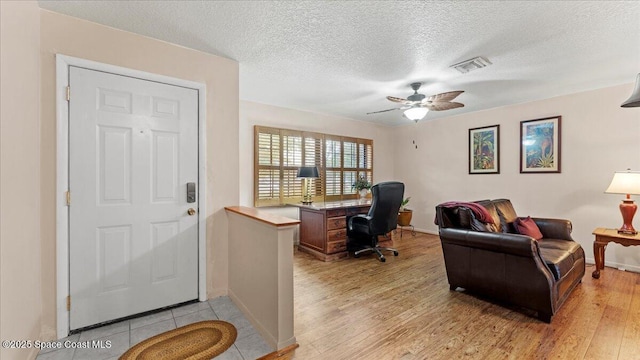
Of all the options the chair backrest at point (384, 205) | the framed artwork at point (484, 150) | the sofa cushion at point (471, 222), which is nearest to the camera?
the sofa cushion at point (471, 222)

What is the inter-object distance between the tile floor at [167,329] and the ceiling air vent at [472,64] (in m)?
3.17

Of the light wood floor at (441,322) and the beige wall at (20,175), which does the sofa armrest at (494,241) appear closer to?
the light wood floor at (441,322)

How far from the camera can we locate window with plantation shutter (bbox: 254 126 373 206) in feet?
14.4

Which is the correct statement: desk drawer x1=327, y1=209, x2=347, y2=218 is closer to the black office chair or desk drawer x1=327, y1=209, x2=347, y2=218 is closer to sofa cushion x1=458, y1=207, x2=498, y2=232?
the black office chair

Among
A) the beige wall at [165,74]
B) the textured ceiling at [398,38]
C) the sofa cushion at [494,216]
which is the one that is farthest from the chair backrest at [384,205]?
the beige wall at [165,74]

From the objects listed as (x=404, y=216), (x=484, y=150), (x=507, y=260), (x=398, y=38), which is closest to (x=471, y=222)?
(x=507, y=260)

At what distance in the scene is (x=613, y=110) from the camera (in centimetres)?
354

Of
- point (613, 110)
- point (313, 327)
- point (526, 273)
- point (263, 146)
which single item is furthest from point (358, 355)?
point (613, 110)

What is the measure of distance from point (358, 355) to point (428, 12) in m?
2.48

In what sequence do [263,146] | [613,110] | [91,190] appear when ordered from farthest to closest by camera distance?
[263,146], [613,110], [91,190]

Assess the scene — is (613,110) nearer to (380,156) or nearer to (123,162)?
(380,156)

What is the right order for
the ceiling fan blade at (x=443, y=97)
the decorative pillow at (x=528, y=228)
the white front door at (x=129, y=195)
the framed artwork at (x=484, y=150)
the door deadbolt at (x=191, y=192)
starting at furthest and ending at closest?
1. the framed artwork at (x=484, y=150)
2. the decorative pillow at (x=528, y=228)
3. the ceiling fan blade at (x=443, y=97)
4. the door deadbolt at (x=191, y=192)
5. the white front door at (x=129, y=195)

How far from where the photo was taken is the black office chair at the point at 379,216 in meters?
3.67

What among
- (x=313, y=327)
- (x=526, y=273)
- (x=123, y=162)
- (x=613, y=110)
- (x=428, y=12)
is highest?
(x=428, y=12)
